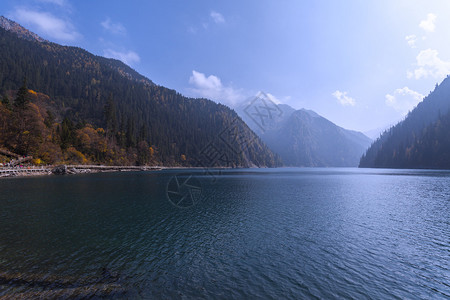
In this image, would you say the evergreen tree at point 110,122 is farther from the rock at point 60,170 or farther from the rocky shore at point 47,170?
the rock at point 60,170

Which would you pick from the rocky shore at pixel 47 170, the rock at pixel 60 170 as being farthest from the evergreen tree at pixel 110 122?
the rock at pixel 60 170

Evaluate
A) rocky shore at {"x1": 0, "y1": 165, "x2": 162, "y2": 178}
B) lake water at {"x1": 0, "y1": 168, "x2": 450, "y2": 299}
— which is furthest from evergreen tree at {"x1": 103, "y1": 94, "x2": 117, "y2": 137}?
lake water at {"x1": 0, "y1": 168, "x2": 450, "y2": 299}

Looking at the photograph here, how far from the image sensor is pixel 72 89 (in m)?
200

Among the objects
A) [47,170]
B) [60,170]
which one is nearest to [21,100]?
[47,170]

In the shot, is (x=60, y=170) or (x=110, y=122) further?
(x=110, y=122)

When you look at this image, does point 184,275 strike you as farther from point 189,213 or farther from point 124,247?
point 189,213

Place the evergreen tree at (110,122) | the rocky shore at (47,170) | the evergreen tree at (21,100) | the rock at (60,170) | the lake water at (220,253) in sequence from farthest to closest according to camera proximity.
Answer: the evergreen tree at (110,122)
the rock at (60,170)
the evergreen tree at (21,100)
the rocky shore at (47,170)
the lake water at (220,253)

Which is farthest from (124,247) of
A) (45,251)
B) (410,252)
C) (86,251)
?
(410,252)

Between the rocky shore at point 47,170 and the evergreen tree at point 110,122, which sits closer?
the rocky shore at point 47,170

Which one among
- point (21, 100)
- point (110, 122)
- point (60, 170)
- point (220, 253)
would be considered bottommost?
point (220, 253)

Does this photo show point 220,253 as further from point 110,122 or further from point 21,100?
point 110,122

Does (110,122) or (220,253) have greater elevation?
(110,122)

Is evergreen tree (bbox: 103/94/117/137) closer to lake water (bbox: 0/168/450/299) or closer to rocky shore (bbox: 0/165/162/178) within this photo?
rocky shore (bbox: 0/165/162/178)

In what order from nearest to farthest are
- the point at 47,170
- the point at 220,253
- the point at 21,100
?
the point at 220,253
the point at 47,170
the point at 21,100
